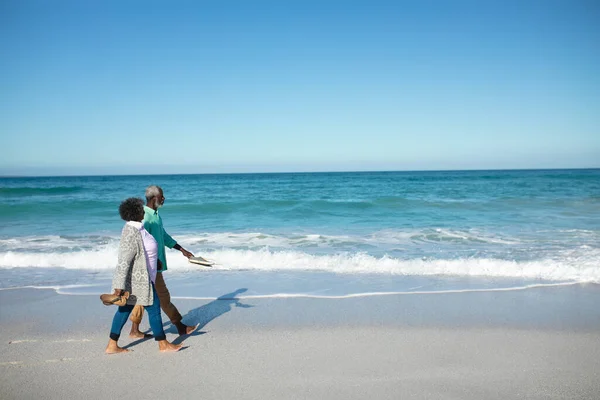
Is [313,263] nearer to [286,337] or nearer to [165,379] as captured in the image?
[286,337]

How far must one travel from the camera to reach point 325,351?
12.6ft

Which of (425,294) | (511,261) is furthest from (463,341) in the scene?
(511,261)

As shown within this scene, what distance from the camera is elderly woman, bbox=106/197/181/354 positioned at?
12.0ft

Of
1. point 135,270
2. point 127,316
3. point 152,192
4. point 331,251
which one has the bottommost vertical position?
point 331,251

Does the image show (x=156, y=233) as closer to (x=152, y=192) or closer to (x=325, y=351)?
(x=152, y=192)

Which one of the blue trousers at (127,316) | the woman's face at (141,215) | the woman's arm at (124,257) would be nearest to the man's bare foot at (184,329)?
the blue trousers at (127,316)

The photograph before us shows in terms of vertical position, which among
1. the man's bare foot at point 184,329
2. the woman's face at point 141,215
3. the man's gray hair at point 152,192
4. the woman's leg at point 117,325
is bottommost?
the man's bare foot at point 184,329

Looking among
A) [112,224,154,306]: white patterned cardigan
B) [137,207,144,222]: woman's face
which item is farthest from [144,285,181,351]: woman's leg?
[137,207,144,222]: woman's face

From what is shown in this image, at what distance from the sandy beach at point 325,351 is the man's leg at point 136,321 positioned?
104 mm

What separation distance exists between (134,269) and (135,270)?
0.01 m

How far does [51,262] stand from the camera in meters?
8.34

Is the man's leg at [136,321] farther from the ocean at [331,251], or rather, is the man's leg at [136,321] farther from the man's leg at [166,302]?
the ocean at [331,251]

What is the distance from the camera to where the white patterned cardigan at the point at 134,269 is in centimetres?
367

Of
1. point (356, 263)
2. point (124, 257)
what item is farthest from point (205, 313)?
point (356, 263)
